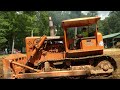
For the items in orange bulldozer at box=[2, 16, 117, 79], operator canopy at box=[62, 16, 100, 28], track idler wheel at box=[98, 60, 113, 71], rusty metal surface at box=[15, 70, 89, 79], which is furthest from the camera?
track idler wheel at box=[98, 60, 113, 71]

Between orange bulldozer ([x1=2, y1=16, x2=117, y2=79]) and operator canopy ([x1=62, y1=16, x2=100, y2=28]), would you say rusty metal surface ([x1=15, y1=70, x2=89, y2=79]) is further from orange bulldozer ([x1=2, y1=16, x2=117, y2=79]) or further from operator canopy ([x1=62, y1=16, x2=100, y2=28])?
operator canopy ([x1=62, y1=16, x2=100, y2=28])

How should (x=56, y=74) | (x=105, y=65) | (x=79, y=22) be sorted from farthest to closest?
(x=105, y=65), (x=79, y=22), (x=56, y=74)

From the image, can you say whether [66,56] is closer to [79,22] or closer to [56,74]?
[56,74]

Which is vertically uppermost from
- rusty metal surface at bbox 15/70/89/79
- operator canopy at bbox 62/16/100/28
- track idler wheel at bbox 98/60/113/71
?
operator canopy at bbox 62/16/100/28

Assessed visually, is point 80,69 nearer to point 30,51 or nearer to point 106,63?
point 106,63

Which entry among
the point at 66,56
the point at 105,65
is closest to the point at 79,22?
the point at 66,56

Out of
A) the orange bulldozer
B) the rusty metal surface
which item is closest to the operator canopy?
the orange bulldozer

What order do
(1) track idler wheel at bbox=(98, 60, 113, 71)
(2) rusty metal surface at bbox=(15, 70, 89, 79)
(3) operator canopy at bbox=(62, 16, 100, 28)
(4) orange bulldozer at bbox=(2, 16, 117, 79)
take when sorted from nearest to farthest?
1. (2) rusty metal surface at bbox=(15, 70, 89, 79)
2. (3) operator canopy at bbox=(62, 16, 100, 28)
3. (4) orange bulldozer at bbox=(2, 16, 117, 79)
4. (1) track idler wheel at bbox=(98, 60, 113, 71)

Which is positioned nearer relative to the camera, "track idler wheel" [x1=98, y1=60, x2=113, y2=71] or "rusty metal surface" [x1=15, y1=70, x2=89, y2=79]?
"rusty metal surface" [x1=15, y1=70, x2=89, y2=79]

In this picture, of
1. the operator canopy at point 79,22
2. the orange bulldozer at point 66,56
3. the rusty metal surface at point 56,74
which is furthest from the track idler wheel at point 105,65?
the operator canopy at point 79,22
